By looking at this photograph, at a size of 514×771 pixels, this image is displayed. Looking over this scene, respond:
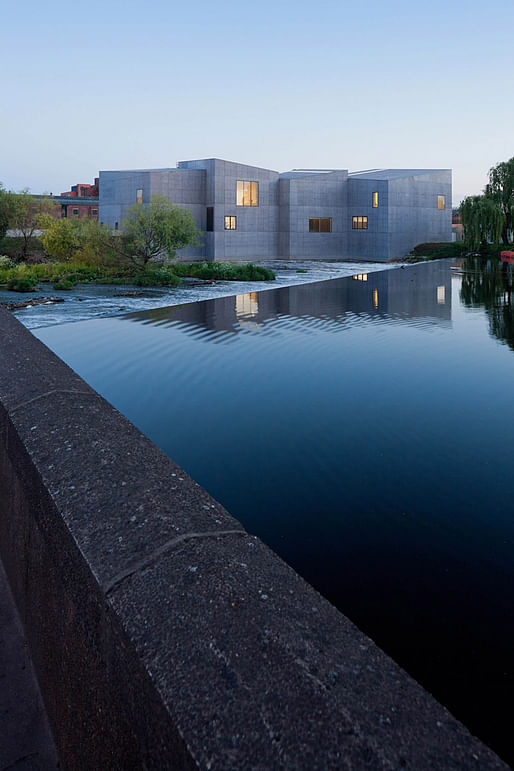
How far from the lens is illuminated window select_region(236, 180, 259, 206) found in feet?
165

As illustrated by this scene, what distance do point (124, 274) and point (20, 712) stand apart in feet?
91.4

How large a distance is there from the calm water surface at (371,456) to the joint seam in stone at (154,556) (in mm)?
1247

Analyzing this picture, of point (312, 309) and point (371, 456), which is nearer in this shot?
point (371, 456)

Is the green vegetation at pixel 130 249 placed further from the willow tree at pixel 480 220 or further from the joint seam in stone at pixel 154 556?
the willow tree at pixel 480 220

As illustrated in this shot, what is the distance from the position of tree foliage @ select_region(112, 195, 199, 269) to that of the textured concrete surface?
27.9 metres

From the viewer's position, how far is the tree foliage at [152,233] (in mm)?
29391

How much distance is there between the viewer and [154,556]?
1.88m

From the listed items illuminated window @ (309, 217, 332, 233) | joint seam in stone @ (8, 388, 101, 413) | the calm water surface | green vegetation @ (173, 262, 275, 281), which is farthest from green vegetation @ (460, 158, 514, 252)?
joint seam in stone @ (8, 388, 101, 413)

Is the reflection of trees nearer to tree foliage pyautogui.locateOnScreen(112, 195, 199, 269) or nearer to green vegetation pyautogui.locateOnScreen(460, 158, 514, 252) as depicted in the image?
tree foliage pyautogui.locateOnScreen(112, 195, 199, 269)

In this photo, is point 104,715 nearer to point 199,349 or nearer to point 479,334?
point 199,349

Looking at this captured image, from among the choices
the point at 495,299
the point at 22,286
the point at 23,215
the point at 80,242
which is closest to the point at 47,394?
the point at 495,299

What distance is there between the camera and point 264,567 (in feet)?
6.21

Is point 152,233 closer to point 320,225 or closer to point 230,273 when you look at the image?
point 230,273

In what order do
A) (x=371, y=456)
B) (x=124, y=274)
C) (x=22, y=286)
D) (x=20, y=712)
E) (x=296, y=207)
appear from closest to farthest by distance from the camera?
(x=20, y=712) → (x=371, y=456) → (x=22, y=286) → (x=124, y=274) → (x=296, y=207)
